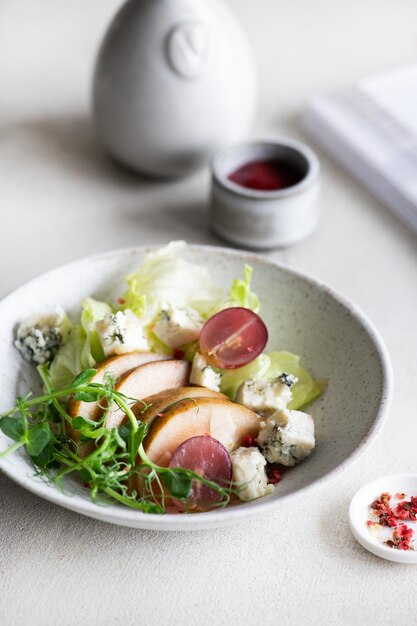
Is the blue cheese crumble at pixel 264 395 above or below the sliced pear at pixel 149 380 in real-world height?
below

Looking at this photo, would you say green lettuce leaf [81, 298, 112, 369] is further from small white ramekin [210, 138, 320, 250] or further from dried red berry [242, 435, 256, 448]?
small white ramekin [210, 138, 320, 250]

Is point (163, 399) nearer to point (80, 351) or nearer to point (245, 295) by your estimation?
point (80, 351)

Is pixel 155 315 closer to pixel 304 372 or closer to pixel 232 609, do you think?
pixel 304 372

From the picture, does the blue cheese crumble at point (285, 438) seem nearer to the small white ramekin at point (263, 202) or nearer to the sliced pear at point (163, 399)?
the sliced pear at point (163, 399)

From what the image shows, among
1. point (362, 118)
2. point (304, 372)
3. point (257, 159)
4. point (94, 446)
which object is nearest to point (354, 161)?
point (362, 118)

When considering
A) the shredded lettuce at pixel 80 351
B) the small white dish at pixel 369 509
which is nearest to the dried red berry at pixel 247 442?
the small white dish at pixel 369 509

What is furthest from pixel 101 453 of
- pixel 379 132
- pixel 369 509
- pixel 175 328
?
pixel 379 132

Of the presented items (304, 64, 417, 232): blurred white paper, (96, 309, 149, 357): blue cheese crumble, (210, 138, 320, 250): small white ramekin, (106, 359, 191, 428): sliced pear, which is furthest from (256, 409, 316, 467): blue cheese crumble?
(304, 64, 417, 232): blurred white paper
